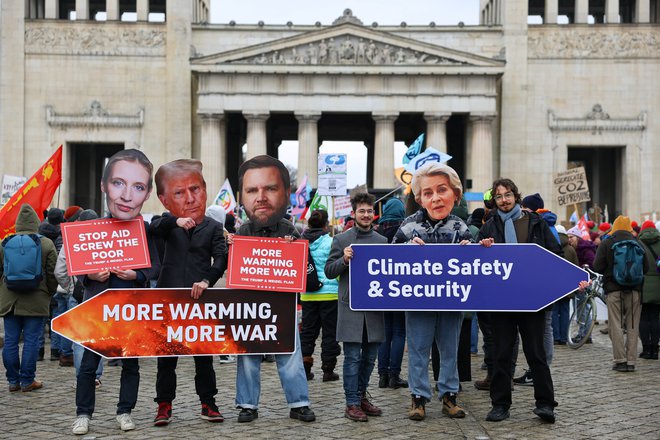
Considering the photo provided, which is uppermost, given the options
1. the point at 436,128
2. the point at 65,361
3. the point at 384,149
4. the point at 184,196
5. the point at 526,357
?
the point at 436,128

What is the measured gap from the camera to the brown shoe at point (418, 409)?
9875 millimetres

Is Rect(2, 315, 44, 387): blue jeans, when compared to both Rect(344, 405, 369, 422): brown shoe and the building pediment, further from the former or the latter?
the building pediment

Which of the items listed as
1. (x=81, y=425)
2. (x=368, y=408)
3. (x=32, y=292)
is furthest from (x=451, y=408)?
(x=32, y=292)

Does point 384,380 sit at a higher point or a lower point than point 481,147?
lower

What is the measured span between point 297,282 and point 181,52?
4305cm

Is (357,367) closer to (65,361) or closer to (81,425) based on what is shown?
(81,425)

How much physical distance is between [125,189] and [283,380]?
8.41ft

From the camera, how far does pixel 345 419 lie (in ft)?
32.9

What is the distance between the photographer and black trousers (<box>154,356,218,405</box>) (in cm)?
980

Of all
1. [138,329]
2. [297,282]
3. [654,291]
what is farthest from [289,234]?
[654,291]

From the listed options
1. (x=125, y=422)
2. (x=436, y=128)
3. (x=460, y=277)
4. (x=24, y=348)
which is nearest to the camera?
(x=125, y=422)

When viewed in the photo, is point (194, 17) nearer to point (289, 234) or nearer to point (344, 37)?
point (344, 37)

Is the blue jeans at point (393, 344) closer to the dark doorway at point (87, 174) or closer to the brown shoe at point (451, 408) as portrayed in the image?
the brown shoe at point (451, 408)

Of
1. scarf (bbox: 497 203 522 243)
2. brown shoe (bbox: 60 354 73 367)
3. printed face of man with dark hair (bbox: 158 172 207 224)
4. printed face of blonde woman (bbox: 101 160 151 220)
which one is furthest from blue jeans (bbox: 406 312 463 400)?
brown shoe (bbox: 60 354 73 367)
